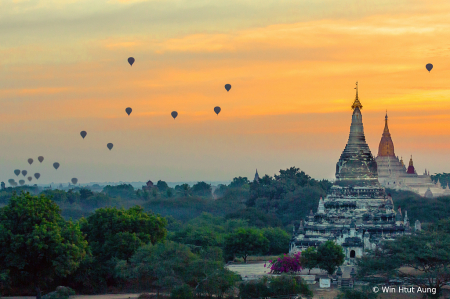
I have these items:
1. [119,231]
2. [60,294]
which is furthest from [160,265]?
[119,231]

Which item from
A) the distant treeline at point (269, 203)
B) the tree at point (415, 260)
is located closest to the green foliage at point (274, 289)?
the tree at point (415, 260)

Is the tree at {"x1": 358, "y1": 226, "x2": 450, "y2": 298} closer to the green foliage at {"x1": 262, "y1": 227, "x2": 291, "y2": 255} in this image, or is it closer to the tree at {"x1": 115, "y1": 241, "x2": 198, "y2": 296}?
the tree at {"x1": 115, "y1": 241, "x2": 198, "y2": 296}

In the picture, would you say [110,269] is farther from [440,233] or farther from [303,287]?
[440,233]

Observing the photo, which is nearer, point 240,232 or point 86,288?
point 86,288

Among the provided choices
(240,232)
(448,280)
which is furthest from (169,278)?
(240,232)

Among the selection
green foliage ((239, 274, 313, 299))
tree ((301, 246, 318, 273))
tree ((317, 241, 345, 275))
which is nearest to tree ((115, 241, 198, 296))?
green foliage ((239, 274, 313, 299))

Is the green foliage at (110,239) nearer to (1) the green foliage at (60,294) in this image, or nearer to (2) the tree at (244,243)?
(1) the green foliage at (60,294)
